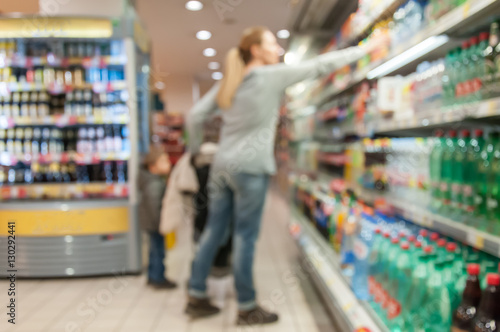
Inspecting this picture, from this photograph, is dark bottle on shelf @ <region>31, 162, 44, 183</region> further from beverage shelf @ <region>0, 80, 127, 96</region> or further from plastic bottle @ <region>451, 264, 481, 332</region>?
plastic bottle @ <region>451, 264, 481, 332</region>

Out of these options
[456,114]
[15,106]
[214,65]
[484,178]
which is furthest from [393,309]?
[214,65]

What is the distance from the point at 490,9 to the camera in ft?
Result: 4.78

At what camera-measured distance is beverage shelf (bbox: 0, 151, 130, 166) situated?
3.62m

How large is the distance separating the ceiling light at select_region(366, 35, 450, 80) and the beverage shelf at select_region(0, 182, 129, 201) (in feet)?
7.56

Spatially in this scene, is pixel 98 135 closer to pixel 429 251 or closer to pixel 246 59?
pixel 246 59

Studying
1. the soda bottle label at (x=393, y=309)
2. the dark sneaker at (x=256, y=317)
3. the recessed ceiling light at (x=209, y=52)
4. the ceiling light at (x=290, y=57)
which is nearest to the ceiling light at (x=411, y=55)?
the soda bottle label at (x=393, y=309)

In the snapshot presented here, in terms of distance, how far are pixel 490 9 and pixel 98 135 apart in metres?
3.28

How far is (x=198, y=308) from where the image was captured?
9.05 feet

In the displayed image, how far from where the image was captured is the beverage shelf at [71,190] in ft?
12.0

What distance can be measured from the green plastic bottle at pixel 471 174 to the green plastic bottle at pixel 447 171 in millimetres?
74

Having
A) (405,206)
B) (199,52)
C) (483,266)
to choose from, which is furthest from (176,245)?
(483,266)

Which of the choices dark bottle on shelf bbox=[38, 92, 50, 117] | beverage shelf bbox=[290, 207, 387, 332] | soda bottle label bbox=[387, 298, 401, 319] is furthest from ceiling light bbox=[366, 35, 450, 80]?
dark bottle on shelf bbox=[38, 92, 50, 117]

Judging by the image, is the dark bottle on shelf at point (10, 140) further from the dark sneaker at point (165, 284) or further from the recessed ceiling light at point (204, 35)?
the recessed ceiling light at point (204, 35)

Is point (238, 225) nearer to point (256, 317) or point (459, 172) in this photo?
point (256, 317)
